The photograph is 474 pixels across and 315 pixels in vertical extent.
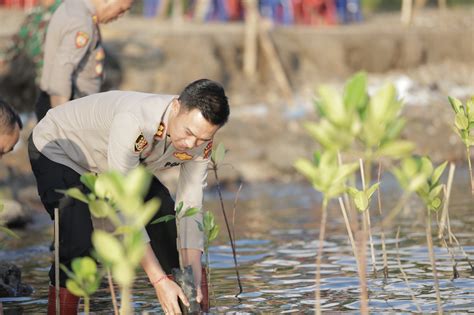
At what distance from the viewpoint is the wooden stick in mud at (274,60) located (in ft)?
61.5

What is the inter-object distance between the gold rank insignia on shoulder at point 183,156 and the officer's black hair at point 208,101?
0.40 meters

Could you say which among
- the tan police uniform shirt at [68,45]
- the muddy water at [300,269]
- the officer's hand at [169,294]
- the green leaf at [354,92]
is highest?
the tan police uniform shirt at [68,45]

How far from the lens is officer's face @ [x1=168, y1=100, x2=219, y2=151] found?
196 inches

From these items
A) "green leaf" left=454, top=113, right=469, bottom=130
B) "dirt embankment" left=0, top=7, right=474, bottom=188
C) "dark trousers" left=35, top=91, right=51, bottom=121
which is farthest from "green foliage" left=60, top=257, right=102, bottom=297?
"dirt embankment" left=0, top=7, right=474, bottom=188

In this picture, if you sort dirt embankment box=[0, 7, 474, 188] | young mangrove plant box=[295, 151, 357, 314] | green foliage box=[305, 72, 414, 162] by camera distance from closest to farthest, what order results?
1. green foliage box=[305, 72, 414, 162]
2. young mangrove plant box=[295, 151, 357, 314]
3. dirt embankment box=[0, 7, 474, 188]

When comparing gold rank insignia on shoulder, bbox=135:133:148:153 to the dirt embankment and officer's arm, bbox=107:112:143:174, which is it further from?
the dirt embankment

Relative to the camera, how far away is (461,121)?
19.4 feet

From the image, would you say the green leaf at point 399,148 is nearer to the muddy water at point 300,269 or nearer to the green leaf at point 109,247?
the green leaf at point 109,247

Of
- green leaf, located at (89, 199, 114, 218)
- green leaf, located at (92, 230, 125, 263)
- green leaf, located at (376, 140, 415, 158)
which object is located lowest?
green leaf, located at (92, 230, 125, 263)

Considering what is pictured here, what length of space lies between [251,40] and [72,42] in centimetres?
1233

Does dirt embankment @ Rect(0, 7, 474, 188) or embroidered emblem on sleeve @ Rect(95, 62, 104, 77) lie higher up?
embroidered emblem on sleeve @ Rect(95, 62, 104, 77)

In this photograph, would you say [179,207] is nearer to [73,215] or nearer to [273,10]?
[73,215]

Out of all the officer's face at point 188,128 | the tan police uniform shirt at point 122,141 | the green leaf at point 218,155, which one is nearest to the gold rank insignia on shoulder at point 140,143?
the tan police uniform shirt at point 122,141

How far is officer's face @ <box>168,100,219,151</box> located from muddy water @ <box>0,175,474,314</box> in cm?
129
